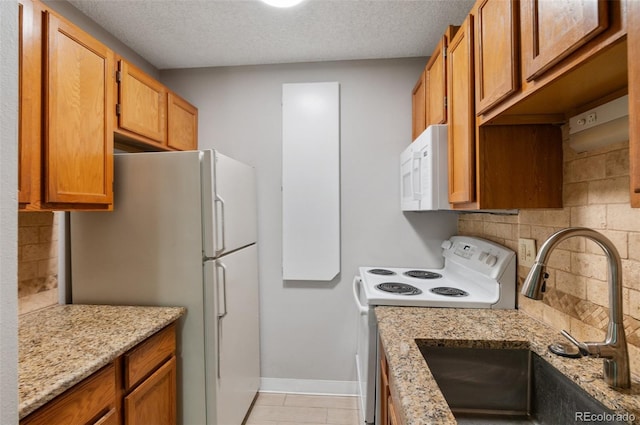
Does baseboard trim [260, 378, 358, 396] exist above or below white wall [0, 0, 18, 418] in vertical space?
below

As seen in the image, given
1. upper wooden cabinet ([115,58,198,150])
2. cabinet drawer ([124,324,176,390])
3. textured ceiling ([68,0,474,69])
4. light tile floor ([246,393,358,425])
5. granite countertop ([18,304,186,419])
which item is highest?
textured ceiling ([68,0,474,69])

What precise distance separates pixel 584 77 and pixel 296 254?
199cm

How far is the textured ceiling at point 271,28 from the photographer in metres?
1.81

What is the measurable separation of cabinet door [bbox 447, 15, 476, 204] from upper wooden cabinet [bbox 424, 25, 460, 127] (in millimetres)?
74

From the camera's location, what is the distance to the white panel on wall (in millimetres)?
2471

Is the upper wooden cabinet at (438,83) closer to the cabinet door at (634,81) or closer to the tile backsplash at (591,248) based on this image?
the tile backsplash at (591,248)

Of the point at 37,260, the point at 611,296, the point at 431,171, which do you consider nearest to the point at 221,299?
the point at 37,260

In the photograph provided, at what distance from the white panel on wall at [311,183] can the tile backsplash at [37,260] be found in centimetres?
138

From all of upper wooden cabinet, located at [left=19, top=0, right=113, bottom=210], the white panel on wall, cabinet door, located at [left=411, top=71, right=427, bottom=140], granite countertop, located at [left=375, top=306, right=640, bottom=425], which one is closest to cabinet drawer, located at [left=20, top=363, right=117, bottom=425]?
upper wooden cabinet, located at [left=19, top=0, right=113, bottom=210]

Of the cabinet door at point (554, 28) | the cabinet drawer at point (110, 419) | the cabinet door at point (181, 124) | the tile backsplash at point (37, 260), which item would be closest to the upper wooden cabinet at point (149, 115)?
the cabinet door at point (181, 124)

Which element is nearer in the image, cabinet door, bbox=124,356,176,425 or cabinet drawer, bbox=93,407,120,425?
cabinet drawer, bbox=93,407,120,425

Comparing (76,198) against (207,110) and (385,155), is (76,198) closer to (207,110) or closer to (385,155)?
(207,110)

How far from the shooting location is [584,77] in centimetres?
83

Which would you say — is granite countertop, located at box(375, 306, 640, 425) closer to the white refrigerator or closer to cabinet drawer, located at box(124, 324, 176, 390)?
the white refrigerator
